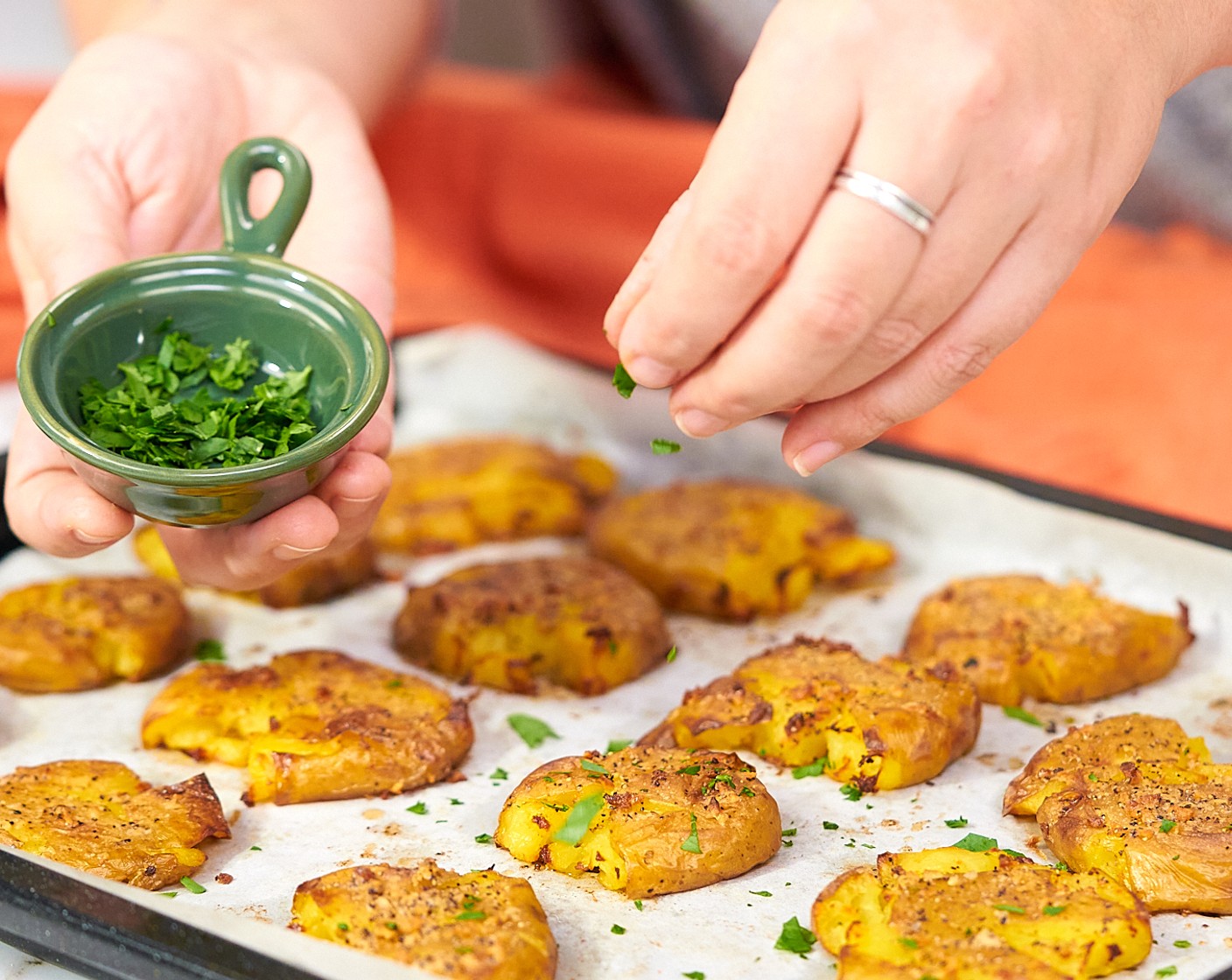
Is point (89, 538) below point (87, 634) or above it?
above

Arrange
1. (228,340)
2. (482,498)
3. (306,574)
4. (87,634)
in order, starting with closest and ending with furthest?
(228,340), (87,634), (306,574), (482,498)

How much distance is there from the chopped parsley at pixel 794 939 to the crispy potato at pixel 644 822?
14 centimetres

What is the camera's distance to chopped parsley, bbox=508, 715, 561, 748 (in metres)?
2.40

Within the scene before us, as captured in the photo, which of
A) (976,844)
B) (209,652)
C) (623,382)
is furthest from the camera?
(209,652)

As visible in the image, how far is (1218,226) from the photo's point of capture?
4.03 meters

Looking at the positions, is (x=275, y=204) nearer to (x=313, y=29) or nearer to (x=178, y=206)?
(x=178, y=206)

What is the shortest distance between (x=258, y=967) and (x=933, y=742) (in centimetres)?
114

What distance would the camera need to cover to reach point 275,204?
7.23 feet

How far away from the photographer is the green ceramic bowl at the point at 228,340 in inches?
72.4

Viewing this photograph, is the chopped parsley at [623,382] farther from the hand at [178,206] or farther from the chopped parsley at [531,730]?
the chopped parsley at [531,730]

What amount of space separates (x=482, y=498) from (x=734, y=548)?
0.67 metres

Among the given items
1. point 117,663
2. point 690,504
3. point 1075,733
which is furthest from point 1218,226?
point 117,663

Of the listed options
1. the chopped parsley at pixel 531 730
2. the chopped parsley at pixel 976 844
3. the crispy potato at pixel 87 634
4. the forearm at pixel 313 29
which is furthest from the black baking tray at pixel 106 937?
the forearm at pixel 313 29

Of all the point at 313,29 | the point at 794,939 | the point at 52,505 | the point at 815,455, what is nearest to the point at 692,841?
the point at 794,939
